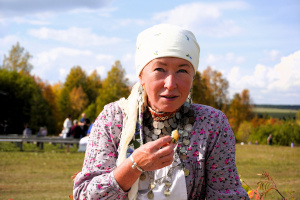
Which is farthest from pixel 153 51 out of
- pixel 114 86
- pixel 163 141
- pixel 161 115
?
pixel 114 86

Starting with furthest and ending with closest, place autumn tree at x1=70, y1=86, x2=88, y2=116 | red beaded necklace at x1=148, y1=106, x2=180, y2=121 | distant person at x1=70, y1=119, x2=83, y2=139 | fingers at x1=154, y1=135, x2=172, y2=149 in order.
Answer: autumn tree at x1=70, y1=86, x2=88, y2=116, distant person at x1=70, y1=119, x2=83, y2=139, red beaded necklace at x1=148, y1=106, x2=180, y2=121, fingers at x1=154, y1=135, x2=172, y2=149

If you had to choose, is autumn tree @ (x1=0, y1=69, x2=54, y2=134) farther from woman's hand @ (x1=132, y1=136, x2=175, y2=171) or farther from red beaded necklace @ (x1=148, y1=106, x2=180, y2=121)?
woman's hand @ (x1=132, y1=136, x2=175, y2=171)

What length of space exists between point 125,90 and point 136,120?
188 ft

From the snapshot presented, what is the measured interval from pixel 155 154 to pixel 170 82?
413mm

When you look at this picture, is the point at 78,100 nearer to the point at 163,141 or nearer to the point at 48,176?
the point at 48,176

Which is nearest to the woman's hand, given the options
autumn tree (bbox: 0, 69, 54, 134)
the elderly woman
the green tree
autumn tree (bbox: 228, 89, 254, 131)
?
the elderly woman

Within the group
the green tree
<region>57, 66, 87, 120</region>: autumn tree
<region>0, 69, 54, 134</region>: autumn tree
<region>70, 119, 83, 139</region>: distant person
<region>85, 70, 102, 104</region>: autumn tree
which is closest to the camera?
<region>70, 119, 83, 139</region>: distant person

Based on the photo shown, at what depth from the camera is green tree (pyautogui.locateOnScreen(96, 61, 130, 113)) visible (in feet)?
191

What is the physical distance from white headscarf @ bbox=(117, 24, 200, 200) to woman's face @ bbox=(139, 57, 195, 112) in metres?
0.03

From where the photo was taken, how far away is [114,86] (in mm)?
58844

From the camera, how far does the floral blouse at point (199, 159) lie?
88.4 inches

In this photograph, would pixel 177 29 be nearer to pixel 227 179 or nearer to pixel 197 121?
pixel 197 121

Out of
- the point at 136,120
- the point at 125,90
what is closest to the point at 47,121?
the point at 125,90

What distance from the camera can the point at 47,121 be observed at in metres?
53.7
